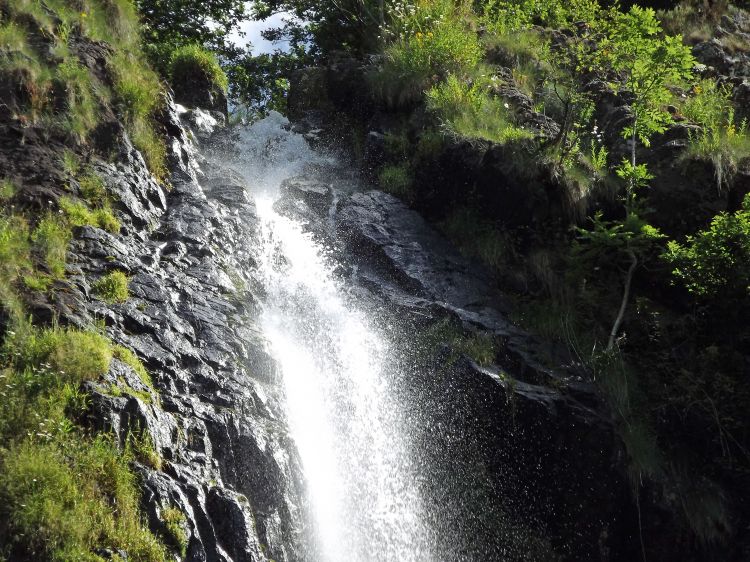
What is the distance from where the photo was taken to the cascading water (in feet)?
24.3

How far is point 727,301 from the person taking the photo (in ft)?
28.7

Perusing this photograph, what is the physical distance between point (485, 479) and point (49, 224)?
19.2 feet

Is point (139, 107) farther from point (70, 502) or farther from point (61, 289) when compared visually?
point (70, 502)

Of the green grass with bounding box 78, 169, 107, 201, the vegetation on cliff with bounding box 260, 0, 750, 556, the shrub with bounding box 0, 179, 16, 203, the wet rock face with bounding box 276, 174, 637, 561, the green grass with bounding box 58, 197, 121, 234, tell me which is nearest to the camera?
the shrub with bounding box 0, 179, 16, 203

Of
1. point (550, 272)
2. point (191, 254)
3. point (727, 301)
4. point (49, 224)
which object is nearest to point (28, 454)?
point (49, 224)

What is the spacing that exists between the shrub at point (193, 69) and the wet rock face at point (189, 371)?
493 centimetres

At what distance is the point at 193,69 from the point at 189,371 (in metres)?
9.18

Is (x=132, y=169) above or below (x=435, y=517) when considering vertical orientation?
above

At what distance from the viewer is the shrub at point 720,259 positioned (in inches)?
335

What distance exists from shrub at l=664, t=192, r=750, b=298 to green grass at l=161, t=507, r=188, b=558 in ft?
21.2

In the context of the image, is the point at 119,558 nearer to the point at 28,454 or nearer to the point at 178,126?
the point at 28,454

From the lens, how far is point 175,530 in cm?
555

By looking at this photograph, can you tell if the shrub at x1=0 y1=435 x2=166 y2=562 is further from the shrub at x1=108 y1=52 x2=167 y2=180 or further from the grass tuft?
the grass tuft

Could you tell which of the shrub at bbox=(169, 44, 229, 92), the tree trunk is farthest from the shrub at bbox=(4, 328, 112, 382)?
the shrub at bbox=(169, 44, 229, 92)
